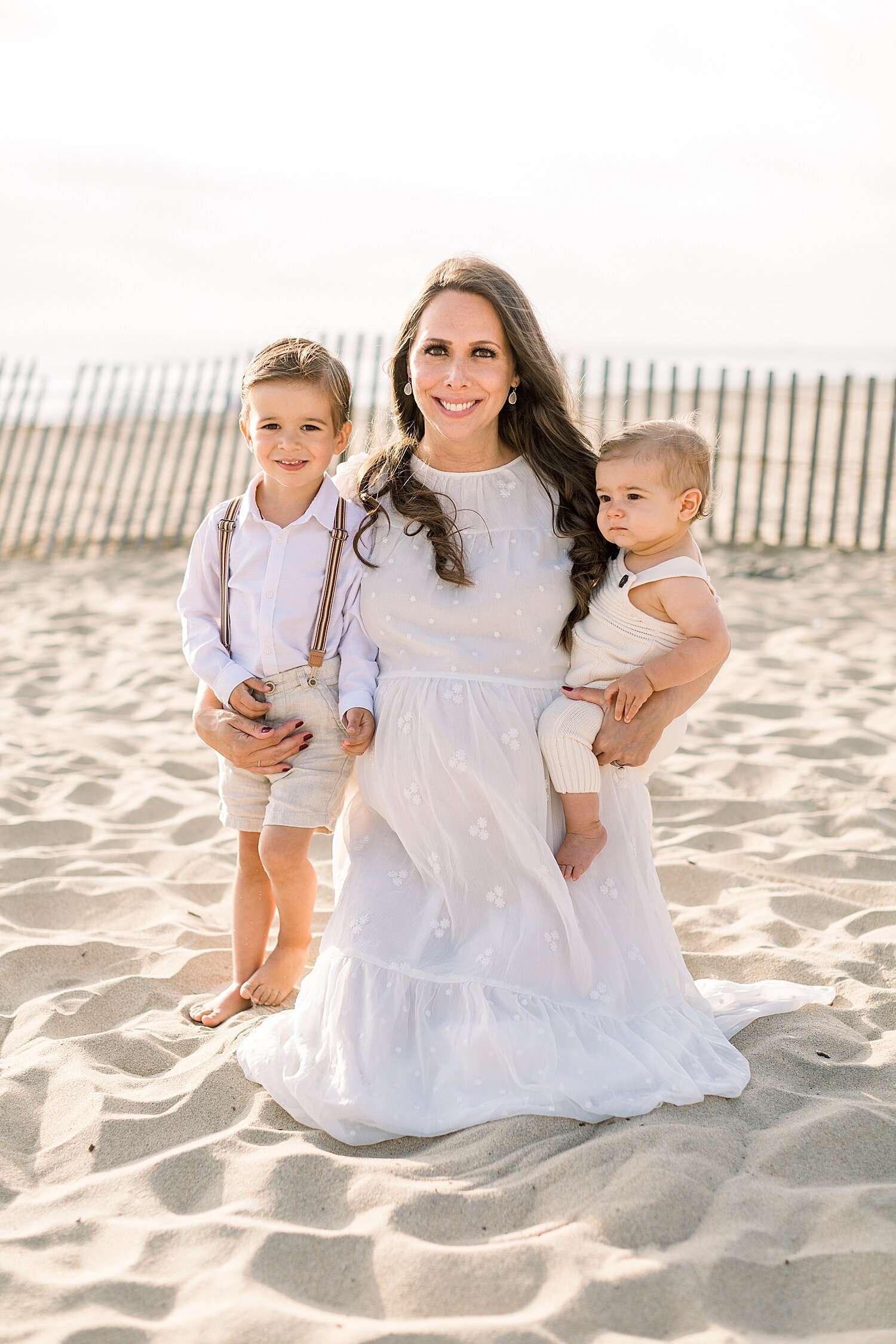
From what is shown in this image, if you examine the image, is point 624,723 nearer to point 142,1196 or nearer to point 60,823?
point 142,1196

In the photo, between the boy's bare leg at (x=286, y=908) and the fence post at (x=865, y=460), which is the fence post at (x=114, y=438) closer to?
the fence post at (x=865, y=460)

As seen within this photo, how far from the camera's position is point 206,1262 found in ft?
6.66

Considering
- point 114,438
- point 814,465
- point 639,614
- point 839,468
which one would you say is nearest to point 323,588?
point 639,614

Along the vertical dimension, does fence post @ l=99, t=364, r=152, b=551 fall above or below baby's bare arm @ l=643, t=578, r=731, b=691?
above

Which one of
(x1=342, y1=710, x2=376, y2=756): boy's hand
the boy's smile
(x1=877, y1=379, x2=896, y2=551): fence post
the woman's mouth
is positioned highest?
(x1=877, y1=379, x2=896, y2=551): fence post

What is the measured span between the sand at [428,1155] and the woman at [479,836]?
110 mm

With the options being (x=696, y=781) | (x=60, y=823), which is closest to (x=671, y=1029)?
(x=696, y=781)

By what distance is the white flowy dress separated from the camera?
8.18 feet

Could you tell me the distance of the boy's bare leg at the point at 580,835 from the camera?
2779mm

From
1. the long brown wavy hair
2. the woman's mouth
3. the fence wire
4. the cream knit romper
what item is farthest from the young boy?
the fence wire

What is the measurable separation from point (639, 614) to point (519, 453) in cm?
62

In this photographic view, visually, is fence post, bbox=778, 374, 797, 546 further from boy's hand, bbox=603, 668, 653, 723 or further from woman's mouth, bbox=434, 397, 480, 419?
boy's hand, bbox=603, 668, 653, 723

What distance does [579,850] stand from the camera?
9.16ft

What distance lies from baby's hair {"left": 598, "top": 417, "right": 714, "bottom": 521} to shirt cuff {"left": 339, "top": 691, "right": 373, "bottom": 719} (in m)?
0.85
